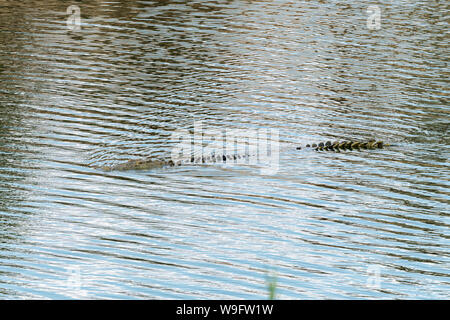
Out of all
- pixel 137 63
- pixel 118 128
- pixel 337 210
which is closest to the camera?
pixel 337 210

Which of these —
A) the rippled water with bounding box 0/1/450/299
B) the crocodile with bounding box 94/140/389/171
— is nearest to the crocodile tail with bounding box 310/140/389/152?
the crocodile with bounding box 94/140/389/171

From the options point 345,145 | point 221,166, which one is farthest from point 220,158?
point 345,145

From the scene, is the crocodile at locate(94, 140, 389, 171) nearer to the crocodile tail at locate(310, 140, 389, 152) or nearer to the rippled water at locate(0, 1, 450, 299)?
the crocodile tail at locate(310, 140, 389, 152)

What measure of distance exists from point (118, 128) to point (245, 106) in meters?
4.69

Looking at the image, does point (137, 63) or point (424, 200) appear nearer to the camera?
point (424, 200)

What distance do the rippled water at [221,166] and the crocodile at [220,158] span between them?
38 centimetres

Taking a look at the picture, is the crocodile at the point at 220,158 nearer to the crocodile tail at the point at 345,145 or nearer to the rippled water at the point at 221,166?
the crocodile tail at the point at 345,145

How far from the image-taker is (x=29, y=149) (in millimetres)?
20359

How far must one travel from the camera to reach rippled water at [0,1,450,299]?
13.4 meters

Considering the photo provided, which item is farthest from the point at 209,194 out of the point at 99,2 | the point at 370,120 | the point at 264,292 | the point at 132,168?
the point at 99,2

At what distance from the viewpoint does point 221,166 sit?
64.9ft
